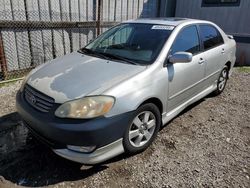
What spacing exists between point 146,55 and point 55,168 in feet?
5.81

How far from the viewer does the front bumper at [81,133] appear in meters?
2.28

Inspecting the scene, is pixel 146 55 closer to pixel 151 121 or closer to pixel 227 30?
pixel 151 121

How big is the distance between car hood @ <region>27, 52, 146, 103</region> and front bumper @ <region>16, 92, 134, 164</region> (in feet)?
0.83

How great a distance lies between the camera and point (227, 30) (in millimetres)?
8398

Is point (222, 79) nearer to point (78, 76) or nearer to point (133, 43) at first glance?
point (133, 43)

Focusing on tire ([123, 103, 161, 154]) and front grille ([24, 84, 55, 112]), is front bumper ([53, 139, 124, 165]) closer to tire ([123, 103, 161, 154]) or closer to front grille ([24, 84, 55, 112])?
tire ([123, 103, 161, 154])

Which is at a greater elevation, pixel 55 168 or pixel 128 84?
pixel 128 84

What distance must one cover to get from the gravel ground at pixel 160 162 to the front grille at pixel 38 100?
69cm

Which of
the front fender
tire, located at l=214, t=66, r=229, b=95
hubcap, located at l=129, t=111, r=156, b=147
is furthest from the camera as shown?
tire, located at l=214, t=66, r=229, b=95

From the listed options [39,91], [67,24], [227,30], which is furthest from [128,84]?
[227,30]

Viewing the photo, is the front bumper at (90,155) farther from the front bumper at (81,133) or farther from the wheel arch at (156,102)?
the wheel arch at (156,102)

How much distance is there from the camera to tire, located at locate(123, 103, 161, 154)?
2686 mm

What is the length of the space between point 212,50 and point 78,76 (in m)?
2.60

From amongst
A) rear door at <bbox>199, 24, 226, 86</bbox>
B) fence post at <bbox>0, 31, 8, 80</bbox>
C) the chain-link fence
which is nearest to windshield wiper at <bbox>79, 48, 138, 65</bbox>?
rear door at <bbox>199, 24, 226, 86</bbox>
